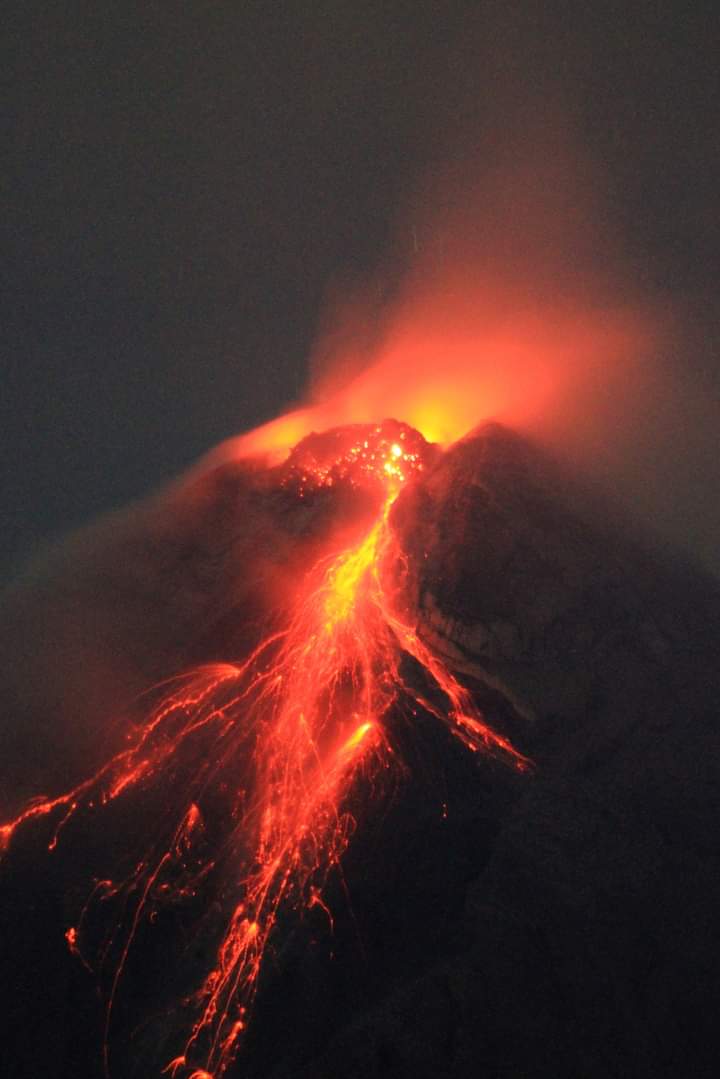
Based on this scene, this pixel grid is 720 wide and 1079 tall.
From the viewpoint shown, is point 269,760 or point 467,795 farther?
point 269,760

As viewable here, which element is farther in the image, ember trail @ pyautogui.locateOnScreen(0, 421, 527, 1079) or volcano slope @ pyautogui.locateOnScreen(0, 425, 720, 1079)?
ember trail @ pyautogui.locateOnScreen(0, 421, 527, 1079)

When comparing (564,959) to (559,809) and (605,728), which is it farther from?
(605,728)

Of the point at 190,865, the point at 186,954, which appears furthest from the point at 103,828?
the point at 186,954

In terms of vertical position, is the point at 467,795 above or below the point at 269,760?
below

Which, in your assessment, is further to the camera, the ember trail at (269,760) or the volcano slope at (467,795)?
the ember trail at (269,760)
